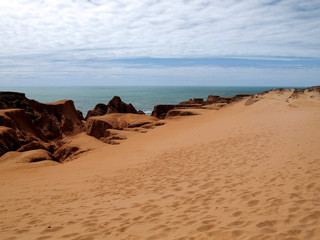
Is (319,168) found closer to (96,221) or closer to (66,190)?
(96,221)

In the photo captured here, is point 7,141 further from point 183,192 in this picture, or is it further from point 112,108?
point 112,108

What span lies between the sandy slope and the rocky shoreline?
2290 millimetres

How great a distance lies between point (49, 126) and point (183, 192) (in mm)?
15273

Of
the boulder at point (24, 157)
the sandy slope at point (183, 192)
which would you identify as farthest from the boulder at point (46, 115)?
the sandy slope at point (183, 192)

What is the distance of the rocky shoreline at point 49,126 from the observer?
12109mm

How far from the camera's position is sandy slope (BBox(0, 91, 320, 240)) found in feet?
12.8

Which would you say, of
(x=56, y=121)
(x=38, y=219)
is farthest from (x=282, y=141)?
(x=56, y=121)

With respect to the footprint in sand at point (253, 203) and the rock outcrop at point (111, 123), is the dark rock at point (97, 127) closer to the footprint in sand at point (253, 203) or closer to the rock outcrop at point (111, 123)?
the rock outcrop at point (111, 123)

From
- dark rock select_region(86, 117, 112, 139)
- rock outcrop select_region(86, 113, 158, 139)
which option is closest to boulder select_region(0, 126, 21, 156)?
rock outcrop select_region(86, 113, 158, 139)

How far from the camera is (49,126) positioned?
60.6ft

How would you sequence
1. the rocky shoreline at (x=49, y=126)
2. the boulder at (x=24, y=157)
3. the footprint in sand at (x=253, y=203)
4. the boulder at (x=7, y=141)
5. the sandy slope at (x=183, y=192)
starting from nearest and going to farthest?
the sandy slope at (x=183, y=192), the footprint in sand at (x=253, y=203), the boulder at (x=24, y=157), the boulder at (x=7, y=141), the rocky shoreline at (x=49, y=126)

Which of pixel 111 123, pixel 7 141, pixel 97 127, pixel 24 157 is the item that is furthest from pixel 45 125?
pixel 24 157

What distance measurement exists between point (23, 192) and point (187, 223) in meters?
5.01

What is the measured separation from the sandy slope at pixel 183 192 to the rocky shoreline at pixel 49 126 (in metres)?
2.29
